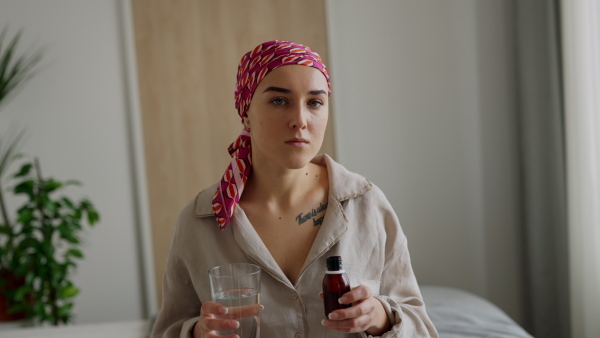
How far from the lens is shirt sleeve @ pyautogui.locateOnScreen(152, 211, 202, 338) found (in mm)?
1320

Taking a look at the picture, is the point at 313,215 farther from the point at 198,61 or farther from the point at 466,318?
the point at 198,61

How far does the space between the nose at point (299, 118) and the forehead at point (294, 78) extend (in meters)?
0.04

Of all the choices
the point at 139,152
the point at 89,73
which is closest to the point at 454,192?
the point at 139,152

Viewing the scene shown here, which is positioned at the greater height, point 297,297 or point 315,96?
point 315,96

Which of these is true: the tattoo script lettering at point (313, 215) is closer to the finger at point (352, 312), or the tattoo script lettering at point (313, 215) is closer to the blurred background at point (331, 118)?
the finger at point (352, 312)

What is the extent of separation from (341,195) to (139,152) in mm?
2319

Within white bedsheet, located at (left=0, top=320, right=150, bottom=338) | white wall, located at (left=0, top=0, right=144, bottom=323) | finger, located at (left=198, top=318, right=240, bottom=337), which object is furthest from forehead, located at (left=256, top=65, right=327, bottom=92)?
Result: white wall, located at (left=0, top=0, right=144, bottom=323)

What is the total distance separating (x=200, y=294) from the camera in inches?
51.1

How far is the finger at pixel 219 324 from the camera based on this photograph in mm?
1081

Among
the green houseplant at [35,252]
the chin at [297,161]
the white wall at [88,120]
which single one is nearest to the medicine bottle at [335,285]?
the chin at [297,161]

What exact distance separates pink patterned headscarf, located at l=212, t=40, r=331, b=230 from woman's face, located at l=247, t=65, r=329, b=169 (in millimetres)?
16

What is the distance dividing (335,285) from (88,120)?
268cm

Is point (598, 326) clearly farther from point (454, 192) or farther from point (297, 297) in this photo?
point (297, 297)

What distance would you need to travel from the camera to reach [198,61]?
134 inches
